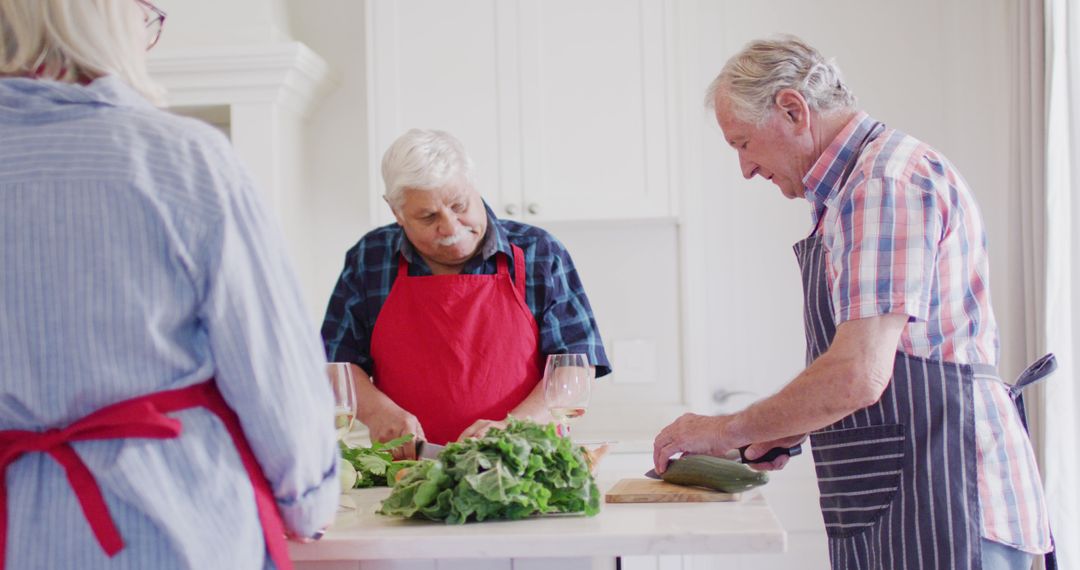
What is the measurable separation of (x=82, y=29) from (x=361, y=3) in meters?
2.79

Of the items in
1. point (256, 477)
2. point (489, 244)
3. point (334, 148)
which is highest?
point (334, 148)

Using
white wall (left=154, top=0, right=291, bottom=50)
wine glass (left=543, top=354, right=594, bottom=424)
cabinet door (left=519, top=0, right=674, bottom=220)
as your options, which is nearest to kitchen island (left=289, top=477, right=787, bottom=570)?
wine glass (left=543, top=354, right=594, bottom=424)

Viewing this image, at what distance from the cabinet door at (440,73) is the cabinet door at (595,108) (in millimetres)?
106

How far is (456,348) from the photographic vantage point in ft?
8.35

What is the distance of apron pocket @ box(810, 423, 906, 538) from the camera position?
169cm

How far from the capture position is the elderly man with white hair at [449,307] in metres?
2.49

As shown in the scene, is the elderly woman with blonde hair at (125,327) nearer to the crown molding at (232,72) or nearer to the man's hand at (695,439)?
the man's hand at (695,439)

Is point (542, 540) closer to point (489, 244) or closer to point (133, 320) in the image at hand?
point (133, 320)

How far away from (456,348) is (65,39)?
1.42 metres

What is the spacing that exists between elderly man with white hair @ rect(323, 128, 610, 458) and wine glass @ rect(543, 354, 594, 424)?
53 cm

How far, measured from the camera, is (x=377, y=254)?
104 inches

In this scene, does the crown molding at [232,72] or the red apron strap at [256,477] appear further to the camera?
the crown molding at [232,72]

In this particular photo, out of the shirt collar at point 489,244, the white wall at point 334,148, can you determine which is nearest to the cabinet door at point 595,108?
the white wall at point 334,148

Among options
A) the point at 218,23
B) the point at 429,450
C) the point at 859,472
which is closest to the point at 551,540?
the point at 859,472
